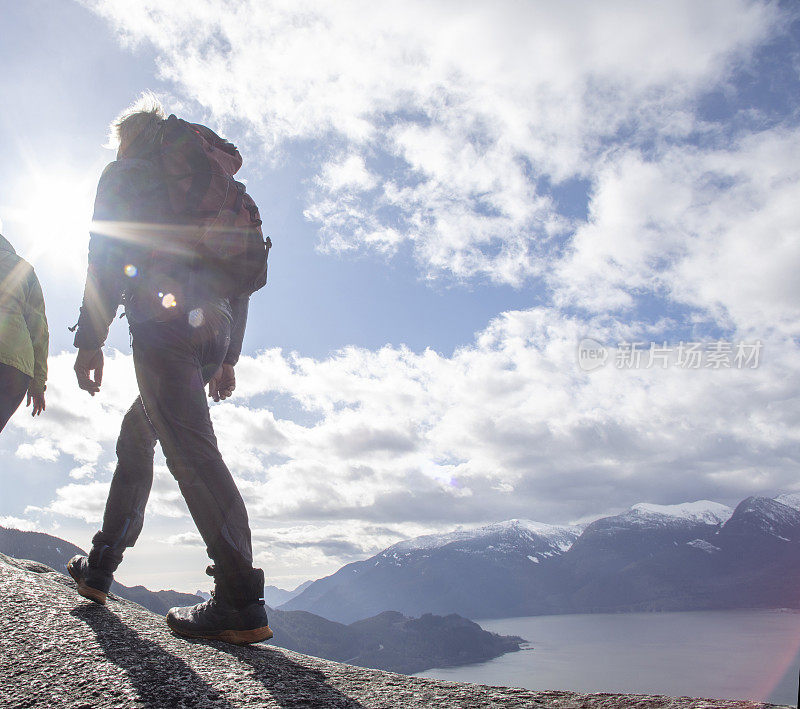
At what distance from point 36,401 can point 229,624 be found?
3.30 m

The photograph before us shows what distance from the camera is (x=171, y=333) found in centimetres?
268

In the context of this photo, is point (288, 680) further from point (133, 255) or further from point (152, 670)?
point (133, 255)

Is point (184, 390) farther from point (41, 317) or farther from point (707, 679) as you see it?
point (707, 679)

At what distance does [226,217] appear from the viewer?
3.10 meters

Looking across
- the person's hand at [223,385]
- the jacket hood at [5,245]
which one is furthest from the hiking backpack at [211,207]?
the jacket hood at [5,245]

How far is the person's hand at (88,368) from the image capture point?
10.4 ft

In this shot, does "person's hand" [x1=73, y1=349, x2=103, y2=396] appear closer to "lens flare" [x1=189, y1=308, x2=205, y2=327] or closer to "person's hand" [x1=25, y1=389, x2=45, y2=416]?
"lens flare" [x1=189, y1=308, x2=205, y2=327]

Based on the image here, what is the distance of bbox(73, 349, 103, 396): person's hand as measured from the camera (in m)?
3.17

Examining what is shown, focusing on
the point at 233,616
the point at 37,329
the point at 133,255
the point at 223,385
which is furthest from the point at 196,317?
the point at 37,329

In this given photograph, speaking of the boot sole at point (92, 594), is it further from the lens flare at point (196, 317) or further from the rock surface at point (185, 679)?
the lens flare at point (196, 317)

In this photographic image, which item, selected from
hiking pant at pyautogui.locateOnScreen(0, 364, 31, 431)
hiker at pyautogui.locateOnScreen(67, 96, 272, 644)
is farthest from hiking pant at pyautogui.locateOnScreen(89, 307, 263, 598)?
hiking pant at pyautogui.locateOnScreen(0, 364, 31, 431)

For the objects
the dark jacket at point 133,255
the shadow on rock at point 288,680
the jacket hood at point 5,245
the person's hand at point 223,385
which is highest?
the jacket hood at point 5,245

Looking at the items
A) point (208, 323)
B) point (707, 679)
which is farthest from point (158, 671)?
point (707, 679)

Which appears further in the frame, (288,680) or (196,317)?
(196,317)
